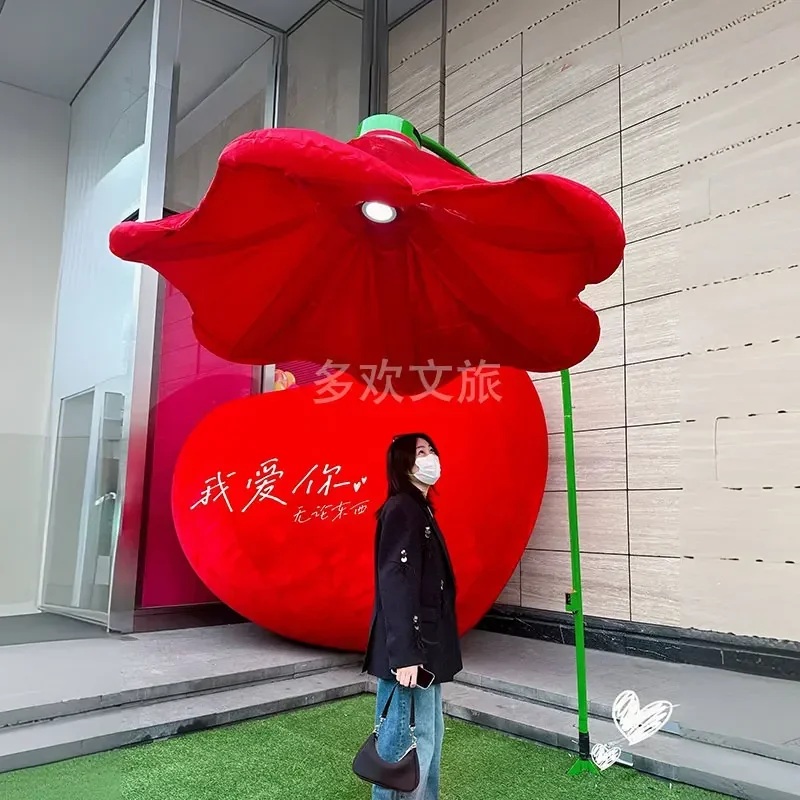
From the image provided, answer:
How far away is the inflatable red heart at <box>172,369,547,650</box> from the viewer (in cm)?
326

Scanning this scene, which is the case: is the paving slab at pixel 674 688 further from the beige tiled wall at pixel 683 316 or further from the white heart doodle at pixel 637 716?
the beige tiled wall at pixel 683 316

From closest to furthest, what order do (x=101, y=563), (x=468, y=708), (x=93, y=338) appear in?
(x=468, y=708) < (x=101, y=563) < (x=93, y=338)

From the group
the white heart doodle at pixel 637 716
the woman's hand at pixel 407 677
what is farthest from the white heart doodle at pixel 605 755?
the woman's hand at pixel 407 677

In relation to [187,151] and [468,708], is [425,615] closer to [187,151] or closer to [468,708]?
[468,708]

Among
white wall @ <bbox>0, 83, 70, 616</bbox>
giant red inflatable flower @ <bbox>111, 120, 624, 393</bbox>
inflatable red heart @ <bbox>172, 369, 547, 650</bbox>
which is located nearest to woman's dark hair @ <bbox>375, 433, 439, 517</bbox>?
giant red inflatable flower @ <bbox>111, 120, 624, 393</bbox>

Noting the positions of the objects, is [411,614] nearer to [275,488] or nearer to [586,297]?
[275,488]

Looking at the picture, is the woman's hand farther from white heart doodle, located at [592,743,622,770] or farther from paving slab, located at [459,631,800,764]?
paving slab, located at [459,631,800,764]

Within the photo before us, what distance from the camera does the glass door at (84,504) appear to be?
4.31m

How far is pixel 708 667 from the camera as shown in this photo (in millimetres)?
3467

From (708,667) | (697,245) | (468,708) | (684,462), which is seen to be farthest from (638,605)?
(697,245)

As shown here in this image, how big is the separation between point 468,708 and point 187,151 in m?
3.62

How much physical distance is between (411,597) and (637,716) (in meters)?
1.33

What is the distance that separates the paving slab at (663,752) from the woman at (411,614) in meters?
0.80

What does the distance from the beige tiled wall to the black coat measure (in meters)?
2.09
